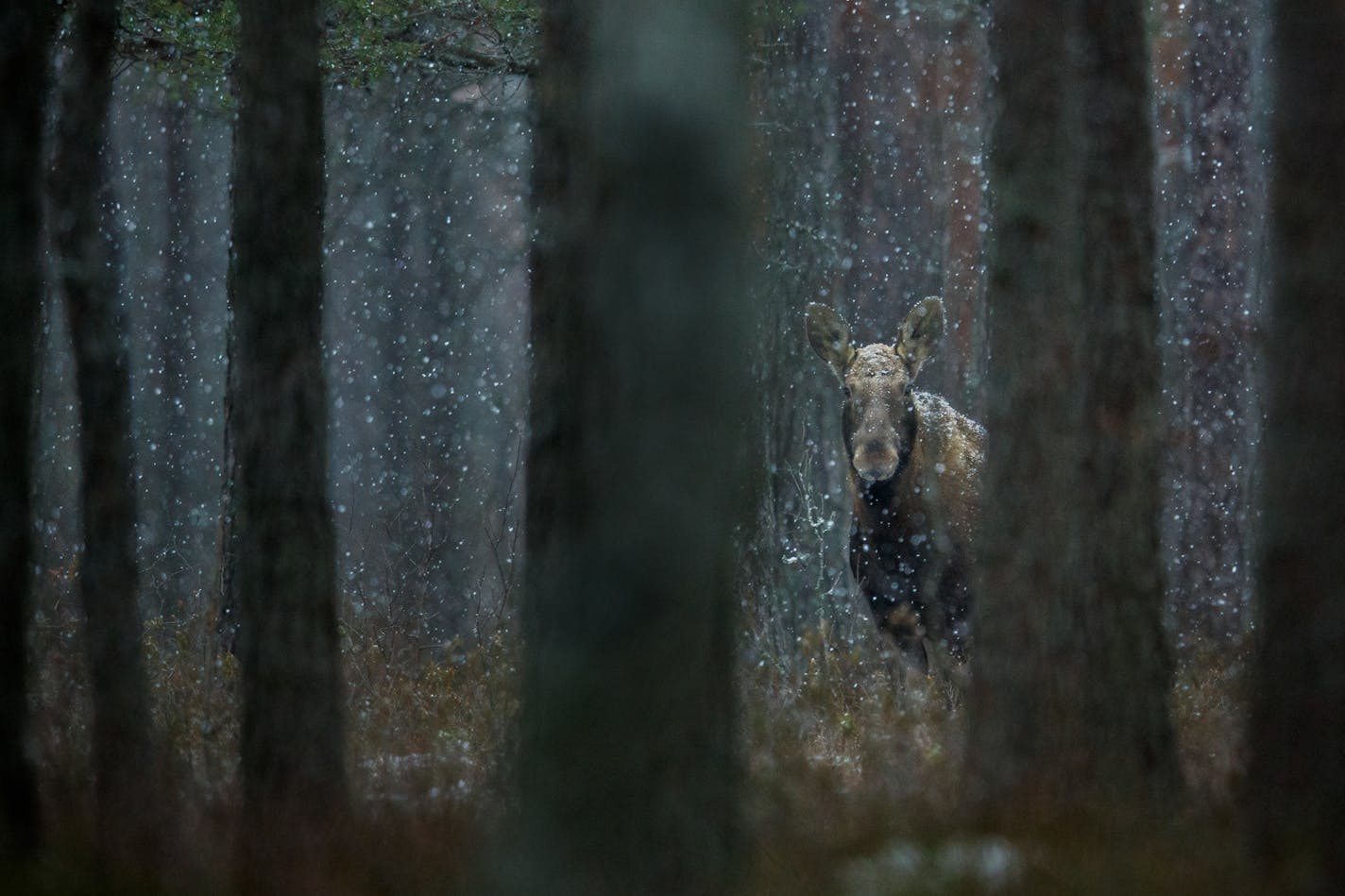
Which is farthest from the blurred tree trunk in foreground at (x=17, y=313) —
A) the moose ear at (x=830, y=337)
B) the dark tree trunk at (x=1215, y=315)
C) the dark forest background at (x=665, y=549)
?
the dark tree trunk at (x=1215, y=315)

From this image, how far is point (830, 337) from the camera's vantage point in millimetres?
10430

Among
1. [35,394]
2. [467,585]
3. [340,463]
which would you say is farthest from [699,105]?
[340,463]

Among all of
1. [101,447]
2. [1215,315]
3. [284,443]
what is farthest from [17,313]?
[1215,315]

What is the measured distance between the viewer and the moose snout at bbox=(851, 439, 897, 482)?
32.5 feet

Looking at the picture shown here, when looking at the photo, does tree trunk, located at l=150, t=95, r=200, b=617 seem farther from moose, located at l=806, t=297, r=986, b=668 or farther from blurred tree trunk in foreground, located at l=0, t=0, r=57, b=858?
blurred tree trunk in foreground, located at l=0, t=0, r=57, b=858

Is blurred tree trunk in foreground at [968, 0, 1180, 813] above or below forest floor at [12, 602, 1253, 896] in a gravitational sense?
above

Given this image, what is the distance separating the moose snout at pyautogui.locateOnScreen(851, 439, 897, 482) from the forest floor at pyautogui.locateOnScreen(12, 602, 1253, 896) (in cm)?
114

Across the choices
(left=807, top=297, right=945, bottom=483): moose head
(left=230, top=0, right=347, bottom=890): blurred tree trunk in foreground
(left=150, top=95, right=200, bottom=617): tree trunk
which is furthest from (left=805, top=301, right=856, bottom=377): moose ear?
(left=150, top=95, right=200, bottom=617): tree trunk

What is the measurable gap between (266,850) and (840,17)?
17.0 m

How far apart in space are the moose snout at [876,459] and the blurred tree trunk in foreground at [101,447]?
4954mm

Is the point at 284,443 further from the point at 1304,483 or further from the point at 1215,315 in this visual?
the point at 1215,315

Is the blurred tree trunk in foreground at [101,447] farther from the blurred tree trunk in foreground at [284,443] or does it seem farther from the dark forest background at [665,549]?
the blurred tree trunk in foreground at [284,443]

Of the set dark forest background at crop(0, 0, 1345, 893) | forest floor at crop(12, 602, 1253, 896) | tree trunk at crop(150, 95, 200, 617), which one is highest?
tree trunk at crop(150, 95, 200, 617)

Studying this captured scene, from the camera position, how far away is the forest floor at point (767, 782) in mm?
4426
